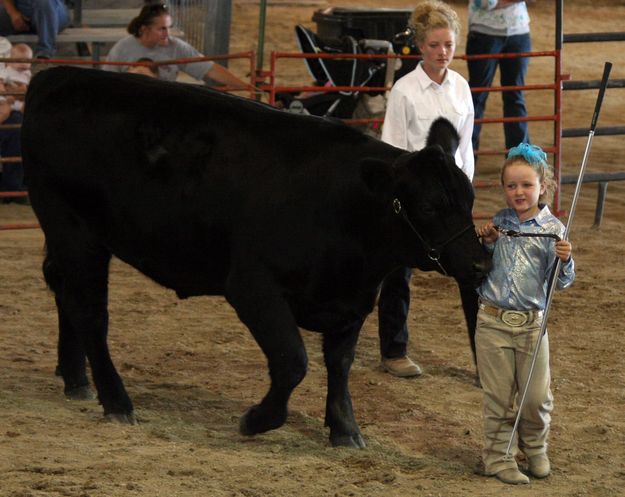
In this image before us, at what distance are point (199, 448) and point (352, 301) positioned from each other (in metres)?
0.84

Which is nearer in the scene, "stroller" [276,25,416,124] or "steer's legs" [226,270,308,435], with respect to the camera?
"steer's legs" [226,270,308,435]

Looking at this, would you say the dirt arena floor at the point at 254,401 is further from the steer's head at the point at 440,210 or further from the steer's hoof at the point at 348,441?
the steer's head at the point at 440,210

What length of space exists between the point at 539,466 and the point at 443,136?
1.40 meters

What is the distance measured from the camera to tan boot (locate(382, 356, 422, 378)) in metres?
6.59

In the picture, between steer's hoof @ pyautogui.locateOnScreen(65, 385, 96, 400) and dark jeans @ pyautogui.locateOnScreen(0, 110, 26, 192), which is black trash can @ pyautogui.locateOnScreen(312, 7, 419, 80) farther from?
steer's hoof @ pyautogui.locateOnScreen(65, 385, 96, 400)

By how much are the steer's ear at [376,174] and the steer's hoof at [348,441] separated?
1041mm

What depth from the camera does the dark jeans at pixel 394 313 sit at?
650cm

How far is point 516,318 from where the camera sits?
16.4 ft

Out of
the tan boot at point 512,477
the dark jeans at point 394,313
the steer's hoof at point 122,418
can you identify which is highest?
the dark jeans at point 394,313

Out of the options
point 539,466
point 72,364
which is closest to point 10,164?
point 72,364

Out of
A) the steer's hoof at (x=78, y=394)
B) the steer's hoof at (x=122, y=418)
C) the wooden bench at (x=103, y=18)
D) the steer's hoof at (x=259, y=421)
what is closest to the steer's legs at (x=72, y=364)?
the steer's hoof at (x=78, y=394)

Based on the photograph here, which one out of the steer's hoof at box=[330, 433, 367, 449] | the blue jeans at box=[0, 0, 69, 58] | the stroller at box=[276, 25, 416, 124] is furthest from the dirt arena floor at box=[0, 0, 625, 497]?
the blue jeans at box=[0, 0, 69, 58]

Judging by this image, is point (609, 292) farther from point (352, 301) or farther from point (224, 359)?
point (352, 301)

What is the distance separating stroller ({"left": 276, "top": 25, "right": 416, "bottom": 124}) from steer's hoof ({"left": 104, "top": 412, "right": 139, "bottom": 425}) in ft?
19.8
